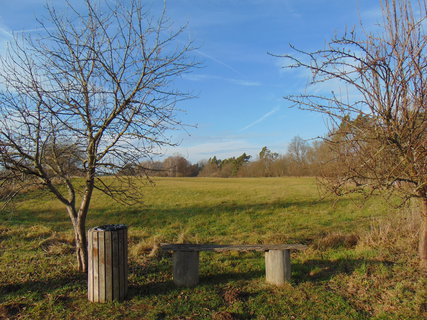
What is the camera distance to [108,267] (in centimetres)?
429

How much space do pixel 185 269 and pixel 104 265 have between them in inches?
51.0

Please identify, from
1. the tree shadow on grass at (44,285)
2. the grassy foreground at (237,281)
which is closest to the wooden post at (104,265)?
the grassy foreground at (237,281)

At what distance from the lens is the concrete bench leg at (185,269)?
4.93 meters

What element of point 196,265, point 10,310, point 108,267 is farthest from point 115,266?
point 10,310

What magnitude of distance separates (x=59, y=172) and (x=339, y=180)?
4.69 m

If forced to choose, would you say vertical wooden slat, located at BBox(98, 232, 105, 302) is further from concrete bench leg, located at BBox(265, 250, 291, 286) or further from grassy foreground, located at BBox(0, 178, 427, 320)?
concrete bench leg, located at BBox(265, 250, 291, 286)

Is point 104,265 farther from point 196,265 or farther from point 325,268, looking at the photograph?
point 325,268

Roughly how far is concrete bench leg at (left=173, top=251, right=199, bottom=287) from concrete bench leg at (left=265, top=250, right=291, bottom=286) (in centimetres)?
121

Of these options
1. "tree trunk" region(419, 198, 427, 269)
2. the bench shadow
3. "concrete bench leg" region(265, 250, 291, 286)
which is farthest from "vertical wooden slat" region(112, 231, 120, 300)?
"tree trunk" region(419, 198, 427, 269)

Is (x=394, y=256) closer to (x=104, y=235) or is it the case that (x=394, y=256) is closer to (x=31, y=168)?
(x=104, y=235)

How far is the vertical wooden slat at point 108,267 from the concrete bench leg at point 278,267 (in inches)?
95.4

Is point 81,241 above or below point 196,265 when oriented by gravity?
above

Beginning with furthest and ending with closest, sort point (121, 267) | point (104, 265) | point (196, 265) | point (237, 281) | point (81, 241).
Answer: point (81, 241)
point (237, 281)
point (196, 265)
point (121, 267)
point (104, 265)

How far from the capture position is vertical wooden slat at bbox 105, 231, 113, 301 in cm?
429
